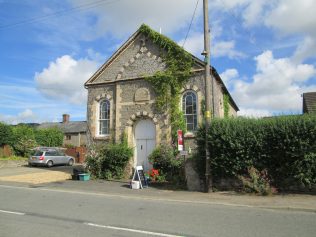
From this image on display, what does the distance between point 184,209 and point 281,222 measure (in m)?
2.88

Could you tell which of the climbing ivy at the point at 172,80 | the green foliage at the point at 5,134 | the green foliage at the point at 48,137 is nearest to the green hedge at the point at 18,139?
the green foliage at the point at 5,134

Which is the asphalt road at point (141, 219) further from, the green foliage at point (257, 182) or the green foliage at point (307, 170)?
the green foliage at point (307, 170)

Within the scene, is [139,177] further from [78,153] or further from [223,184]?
[78,153]

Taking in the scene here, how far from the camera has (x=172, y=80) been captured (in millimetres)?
19078

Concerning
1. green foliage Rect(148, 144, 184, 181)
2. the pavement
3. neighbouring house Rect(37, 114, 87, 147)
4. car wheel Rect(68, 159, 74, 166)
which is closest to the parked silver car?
car wheel Rect(68, 159, 74, 166)

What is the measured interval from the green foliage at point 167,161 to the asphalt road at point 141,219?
584 cm

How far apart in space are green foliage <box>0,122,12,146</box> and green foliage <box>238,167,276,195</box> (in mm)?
27916

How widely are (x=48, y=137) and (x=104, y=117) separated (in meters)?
26.3

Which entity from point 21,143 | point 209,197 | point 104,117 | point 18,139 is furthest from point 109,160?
point 18,139

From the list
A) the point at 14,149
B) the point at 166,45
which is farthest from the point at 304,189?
the point at 14,149

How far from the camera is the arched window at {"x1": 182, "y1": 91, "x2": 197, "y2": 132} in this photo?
1889 cm

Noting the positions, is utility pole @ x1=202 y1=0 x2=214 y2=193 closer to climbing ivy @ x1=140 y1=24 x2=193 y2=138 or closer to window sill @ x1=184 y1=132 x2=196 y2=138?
window sill @ x1=184 y1=132 x2=196 y2=138

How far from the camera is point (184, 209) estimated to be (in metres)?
10.2

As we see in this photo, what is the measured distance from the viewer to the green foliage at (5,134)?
34.5m
